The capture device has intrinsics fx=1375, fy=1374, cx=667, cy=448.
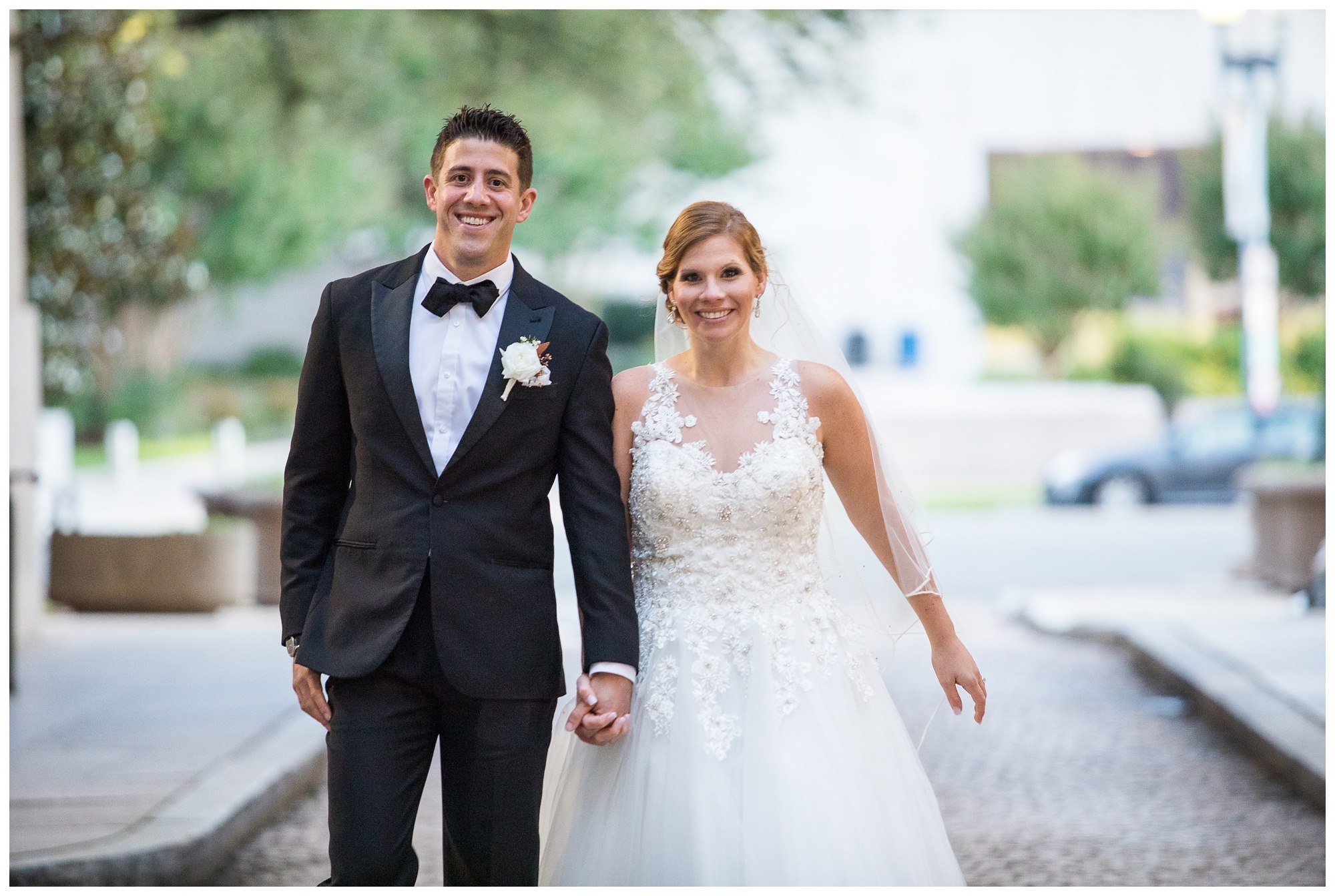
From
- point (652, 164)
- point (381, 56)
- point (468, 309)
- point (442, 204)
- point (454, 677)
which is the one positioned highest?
point (652, 164)

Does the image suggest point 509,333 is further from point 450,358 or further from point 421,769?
point 421,769

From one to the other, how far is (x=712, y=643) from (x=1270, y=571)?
10479mm

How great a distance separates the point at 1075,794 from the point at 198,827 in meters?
3.62

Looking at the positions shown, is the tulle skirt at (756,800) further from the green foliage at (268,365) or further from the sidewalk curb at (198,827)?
the green foliage at (268,365)

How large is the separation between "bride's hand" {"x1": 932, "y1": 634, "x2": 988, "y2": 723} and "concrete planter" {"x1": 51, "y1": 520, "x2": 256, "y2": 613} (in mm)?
8433

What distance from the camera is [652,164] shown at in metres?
30.1

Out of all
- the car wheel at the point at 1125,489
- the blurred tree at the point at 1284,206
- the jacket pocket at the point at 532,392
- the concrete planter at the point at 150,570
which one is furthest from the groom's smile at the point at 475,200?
the blurred tree at the point at 1284,206

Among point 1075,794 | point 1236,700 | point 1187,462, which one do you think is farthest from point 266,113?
point 1075,794

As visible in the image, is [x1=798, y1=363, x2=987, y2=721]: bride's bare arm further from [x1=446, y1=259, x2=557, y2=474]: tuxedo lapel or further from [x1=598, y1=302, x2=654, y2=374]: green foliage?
[x1=598, y1=302, x2=654, y2=374]: green foliage

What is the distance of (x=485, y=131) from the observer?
2877 millimetres

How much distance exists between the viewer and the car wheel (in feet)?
67.4

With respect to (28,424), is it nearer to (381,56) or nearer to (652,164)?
(381,56)

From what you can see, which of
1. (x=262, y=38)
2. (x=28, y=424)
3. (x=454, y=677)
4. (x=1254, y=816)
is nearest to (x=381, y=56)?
(x=262, y=38)

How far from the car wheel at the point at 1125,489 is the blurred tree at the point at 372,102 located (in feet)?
26.3
